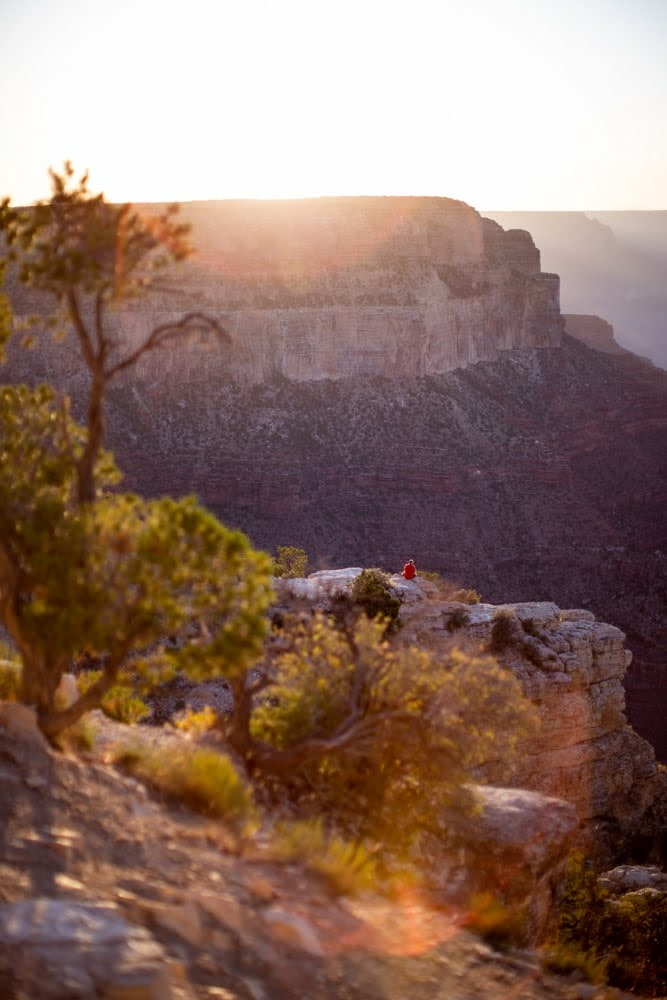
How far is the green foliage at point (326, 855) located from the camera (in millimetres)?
10055

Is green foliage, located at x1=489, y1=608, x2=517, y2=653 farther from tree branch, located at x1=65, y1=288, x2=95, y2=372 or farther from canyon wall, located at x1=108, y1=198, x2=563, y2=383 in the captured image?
canyon wall, located at x1=108, y1=198, x2=563, y2=383

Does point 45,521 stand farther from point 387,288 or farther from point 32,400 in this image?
point 387,288

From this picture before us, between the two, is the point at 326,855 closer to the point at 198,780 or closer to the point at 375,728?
the point at 198,780

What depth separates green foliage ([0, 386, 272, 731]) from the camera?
9.41 meters

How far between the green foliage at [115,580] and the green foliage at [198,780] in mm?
1042

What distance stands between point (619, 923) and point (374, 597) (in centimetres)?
846

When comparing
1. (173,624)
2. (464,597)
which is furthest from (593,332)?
(173,624)

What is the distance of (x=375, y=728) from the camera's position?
12109mm

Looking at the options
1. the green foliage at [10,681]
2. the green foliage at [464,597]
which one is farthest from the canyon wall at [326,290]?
the green foliage at [10,681]

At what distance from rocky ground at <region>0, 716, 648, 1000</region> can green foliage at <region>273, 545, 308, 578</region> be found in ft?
65.8

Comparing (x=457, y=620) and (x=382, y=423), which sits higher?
(x=382, y=423)

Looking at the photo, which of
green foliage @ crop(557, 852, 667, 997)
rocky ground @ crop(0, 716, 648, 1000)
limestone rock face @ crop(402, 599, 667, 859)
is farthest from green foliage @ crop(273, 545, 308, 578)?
rocky ground @ crop(0, 716, 648, 1000)

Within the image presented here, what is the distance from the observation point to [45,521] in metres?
9.95

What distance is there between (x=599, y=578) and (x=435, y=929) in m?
41.6
